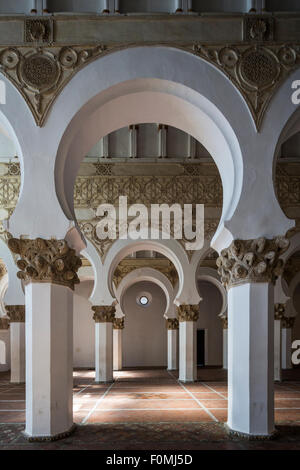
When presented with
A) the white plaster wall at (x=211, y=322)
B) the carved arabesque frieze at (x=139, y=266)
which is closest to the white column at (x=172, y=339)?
the carved arabesque frieze at (x=139, y=266)

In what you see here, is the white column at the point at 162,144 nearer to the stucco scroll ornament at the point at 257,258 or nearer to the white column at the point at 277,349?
the white column at the point at 277,349

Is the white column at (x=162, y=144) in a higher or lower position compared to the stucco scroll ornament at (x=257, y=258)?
higher

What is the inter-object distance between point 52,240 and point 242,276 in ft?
7.36

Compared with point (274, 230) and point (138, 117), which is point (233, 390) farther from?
point (138, 117)

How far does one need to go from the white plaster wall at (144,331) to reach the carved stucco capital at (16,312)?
803 centimetres

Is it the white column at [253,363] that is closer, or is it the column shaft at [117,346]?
the white column at [253,363]

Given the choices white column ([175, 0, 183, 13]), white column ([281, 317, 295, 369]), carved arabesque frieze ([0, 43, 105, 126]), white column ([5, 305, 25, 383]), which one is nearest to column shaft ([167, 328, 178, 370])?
white column ([281, 317, 295, 369])

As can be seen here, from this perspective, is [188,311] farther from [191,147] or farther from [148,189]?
[191,147]

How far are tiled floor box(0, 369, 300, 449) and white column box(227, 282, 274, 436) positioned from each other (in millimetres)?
383

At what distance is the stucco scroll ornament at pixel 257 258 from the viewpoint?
218 inches

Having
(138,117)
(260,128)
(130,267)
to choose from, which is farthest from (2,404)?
(130,267)

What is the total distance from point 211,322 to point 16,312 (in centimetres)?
1018

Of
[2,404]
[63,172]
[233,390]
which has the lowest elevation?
[2,404]

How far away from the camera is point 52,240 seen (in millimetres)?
5594
